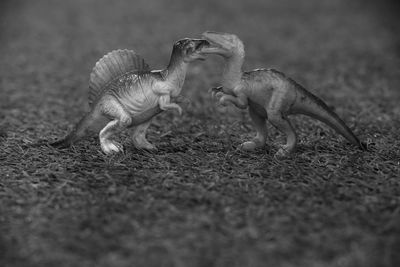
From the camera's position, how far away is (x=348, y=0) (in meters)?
7.64

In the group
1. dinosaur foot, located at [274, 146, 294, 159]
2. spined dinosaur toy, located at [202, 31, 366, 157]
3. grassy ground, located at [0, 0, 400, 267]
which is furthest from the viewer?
dinosaur foot, located at [274, 146, 294, 159]

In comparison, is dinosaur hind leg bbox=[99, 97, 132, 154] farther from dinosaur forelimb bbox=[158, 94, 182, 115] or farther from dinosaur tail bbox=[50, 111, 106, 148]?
dinosaur forelimb bbox=[158, 94, 182, 115]

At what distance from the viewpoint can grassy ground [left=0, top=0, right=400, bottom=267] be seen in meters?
1.76

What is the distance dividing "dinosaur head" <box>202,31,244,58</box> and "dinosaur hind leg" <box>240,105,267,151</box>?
0.87ft

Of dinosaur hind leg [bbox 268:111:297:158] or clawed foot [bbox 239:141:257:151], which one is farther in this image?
clawed foot [bbox 239:141:257:151]

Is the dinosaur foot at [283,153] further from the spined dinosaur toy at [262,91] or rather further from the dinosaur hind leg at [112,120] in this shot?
the dinosaur hind leg at [112,120]

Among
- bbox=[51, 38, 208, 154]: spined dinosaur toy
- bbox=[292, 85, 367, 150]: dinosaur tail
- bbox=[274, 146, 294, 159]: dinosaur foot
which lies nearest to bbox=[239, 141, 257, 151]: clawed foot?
bbox=[274, 146, 294, 159]: dinosaur foot

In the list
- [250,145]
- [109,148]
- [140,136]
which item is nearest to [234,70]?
[250,145]

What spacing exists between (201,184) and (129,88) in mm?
551

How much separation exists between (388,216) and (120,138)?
1436 mm

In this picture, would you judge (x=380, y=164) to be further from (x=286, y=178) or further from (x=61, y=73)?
(x=61, y=73)

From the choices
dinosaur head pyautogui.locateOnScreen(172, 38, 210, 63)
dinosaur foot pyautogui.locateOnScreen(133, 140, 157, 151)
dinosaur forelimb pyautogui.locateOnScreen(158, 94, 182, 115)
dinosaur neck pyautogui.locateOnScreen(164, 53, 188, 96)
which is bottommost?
dinosaur foot pyautogui.locateOnScreen(133, 140, 157, 151)

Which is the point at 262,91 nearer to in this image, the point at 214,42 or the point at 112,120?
the point at 214,42

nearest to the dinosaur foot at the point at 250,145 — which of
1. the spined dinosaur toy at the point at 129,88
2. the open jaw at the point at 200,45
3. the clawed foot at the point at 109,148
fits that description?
the spined dinosaur toy at the point at 129,88
